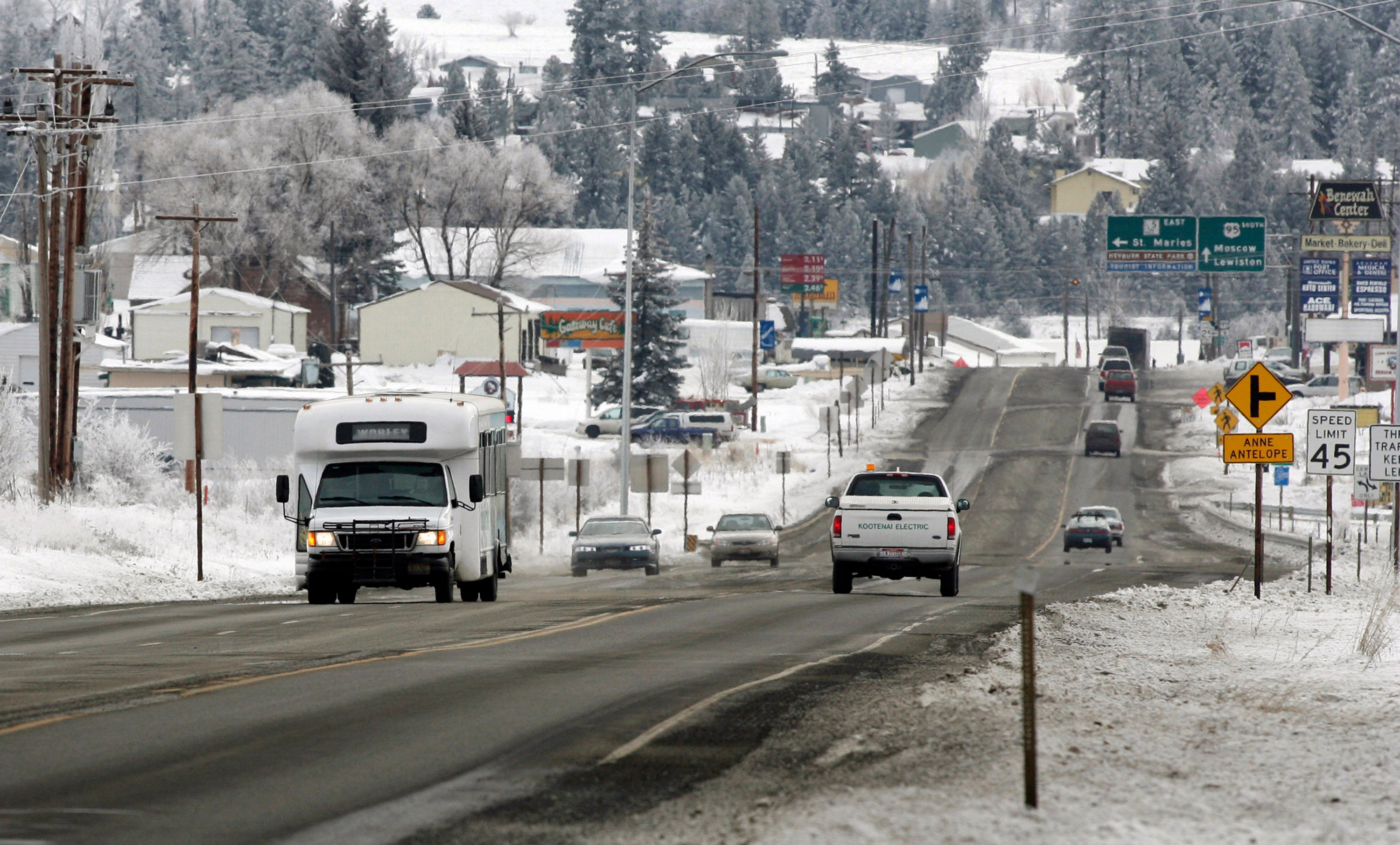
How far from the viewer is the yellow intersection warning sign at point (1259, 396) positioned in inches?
925

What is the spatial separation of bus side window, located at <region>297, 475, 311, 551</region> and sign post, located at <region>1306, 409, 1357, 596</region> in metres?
16.6

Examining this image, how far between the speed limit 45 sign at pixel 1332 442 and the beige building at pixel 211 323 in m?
72.8

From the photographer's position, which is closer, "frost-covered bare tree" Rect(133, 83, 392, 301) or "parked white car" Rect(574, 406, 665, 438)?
"parked white car" Rect(574, 406, 665, 438)

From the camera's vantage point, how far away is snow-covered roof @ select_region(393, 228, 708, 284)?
394 ft

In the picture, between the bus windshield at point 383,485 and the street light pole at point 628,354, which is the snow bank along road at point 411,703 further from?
the street light pole at point 628,354

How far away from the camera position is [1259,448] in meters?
24.0

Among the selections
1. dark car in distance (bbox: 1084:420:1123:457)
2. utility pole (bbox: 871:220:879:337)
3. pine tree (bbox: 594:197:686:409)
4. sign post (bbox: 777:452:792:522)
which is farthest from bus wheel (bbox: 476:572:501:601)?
utility pole (bbox: 871:220:879:337)

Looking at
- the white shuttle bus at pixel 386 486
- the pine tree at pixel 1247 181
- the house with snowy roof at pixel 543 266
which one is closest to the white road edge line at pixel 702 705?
the white shuttle bus at pixel 386 486

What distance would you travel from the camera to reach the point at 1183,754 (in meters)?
10.1

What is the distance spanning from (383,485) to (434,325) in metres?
75.8

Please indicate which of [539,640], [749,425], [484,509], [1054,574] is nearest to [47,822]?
[539,640]

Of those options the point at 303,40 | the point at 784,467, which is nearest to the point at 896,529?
the point at 784,467

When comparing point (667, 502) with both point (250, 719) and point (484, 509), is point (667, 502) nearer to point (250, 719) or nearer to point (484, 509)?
point (484, 509)

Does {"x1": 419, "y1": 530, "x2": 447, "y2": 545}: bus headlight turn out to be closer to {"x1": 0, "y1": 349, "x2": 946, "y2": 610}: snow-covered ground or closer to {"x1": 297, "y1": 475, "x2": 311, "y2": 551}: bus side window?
{"x1": 297, "y1": 475, "x2": 311, "y2": 551}: bus side window
